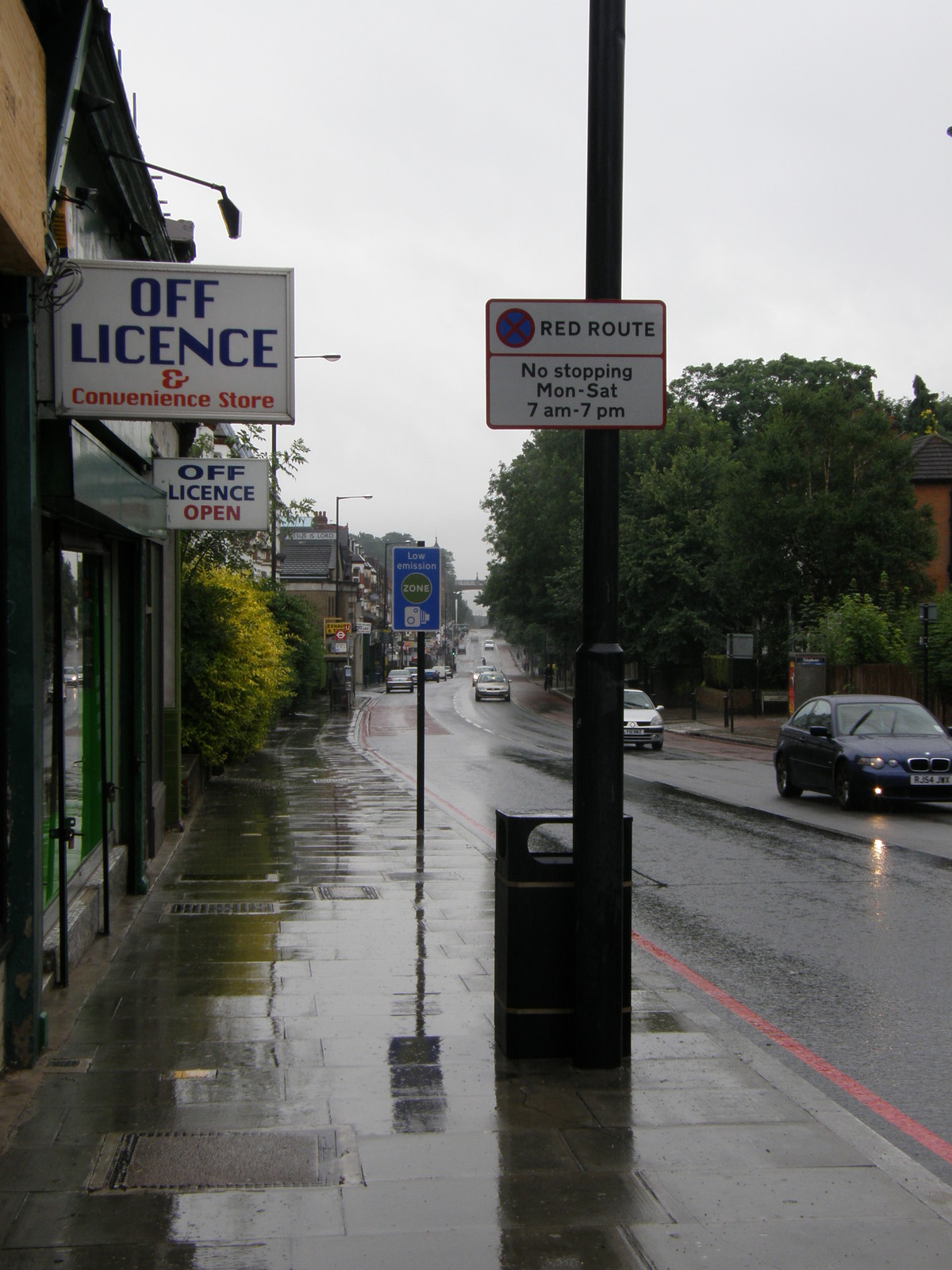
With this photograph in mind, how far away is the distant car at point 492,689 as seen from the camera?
64.5m

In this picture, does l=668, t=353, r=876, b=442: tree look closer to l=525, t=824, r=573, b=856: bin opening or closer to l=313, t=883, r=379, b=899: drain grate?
l=525, t=824, r=573, b=856: bin opening

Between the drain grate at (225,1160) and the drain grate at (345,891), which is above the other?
the drain grate at (225,1160)

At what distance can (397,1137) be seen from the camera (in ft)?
15.4

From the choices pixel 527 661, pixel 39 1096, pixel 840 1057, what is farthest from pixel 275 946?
pixel 527 661

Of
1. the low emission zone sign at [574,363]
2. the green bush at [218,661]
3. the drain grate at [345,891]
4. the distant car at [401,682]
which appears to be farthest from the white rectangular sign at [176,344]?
the distant car at [401,682]

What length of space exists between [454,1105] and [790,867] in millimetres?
7592

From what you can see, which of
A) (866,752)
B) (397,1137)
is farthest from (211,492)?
(866,752)

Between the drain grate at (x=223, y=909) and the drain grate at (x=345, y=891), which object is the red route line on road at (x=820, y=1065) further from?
the drain grate at (x=223, y=909)

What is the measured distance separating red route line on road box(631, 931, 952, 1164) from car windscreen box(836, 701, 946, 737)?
32.5ft

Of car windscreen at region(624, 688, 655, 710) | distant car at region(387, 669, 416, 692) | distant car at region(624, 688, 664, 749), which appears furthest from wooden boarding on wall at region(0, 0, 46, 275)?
distant car at region(387, 669, 416, 692)

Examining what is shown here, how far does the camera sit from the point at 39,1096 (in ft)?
16.7

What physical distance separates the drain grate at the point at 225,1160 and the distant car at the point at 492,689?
59614 mm

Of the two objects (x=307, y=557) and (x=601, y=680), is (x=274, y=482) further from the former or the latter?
(x=307, y=557)

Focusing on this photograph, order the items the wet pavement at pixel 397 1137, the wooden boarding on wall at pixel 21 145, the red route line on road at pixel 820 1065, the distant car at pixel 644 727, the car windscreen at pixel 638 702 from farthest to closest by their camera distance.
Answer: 1. the car windscreen at pixel 638 702
2. the distant car at pixel 644 727
3. the red route line on road at pixel 820 1065
4. the wooden boarding on wall at pixel 21 145
5. the wet pavement at pixel 397 1137
